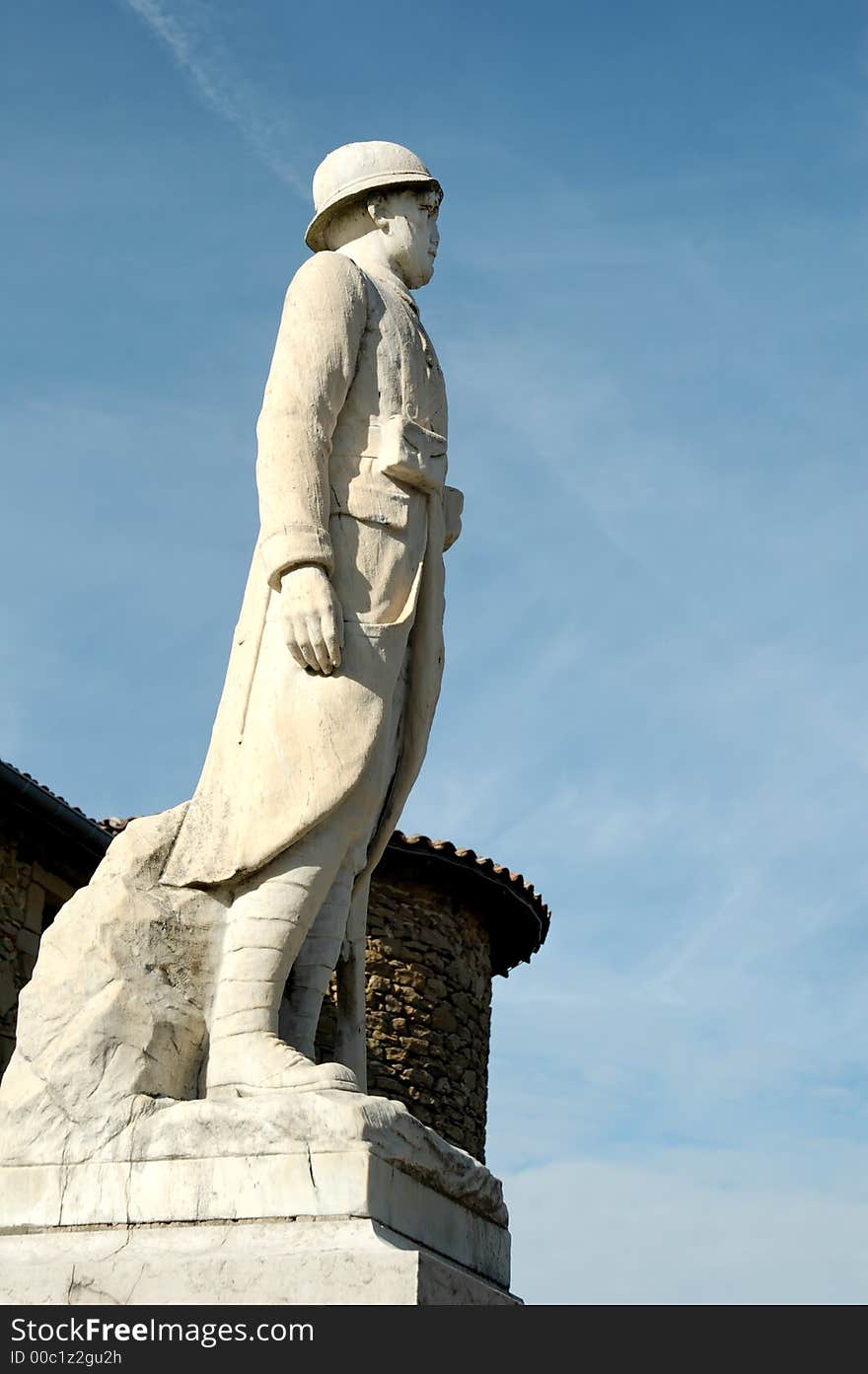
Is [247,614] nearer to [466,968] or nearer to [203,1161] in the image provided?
[203,1161]

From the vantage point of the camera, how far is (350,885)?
15.9ft

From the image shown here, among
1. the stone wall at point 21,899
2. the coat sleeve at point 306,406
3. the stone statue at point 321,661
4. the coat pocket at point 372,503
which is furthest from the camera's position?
the stone wall at point 21,899

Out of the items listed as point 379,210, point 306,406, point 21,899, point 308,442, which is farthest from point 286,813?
point 21,899

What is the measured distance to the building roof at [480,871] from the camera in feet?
43.7

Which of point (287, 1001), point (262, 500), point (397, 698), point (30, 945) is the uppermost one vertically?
point (30, 945)

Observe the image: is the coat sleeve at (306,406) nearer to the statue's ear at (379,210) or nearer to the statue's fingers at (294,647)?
the statue's fingers at (294,647)

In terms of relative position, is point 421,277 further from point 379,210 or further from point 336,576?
point 336,576

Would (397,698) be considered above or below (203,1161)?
above

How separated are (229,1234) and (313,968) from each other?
934 mm

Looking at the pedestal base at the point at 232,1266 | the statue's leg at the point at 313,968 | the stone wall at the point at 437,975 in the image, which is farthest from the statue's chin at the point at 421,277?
the stone wall at the point at 437,975
